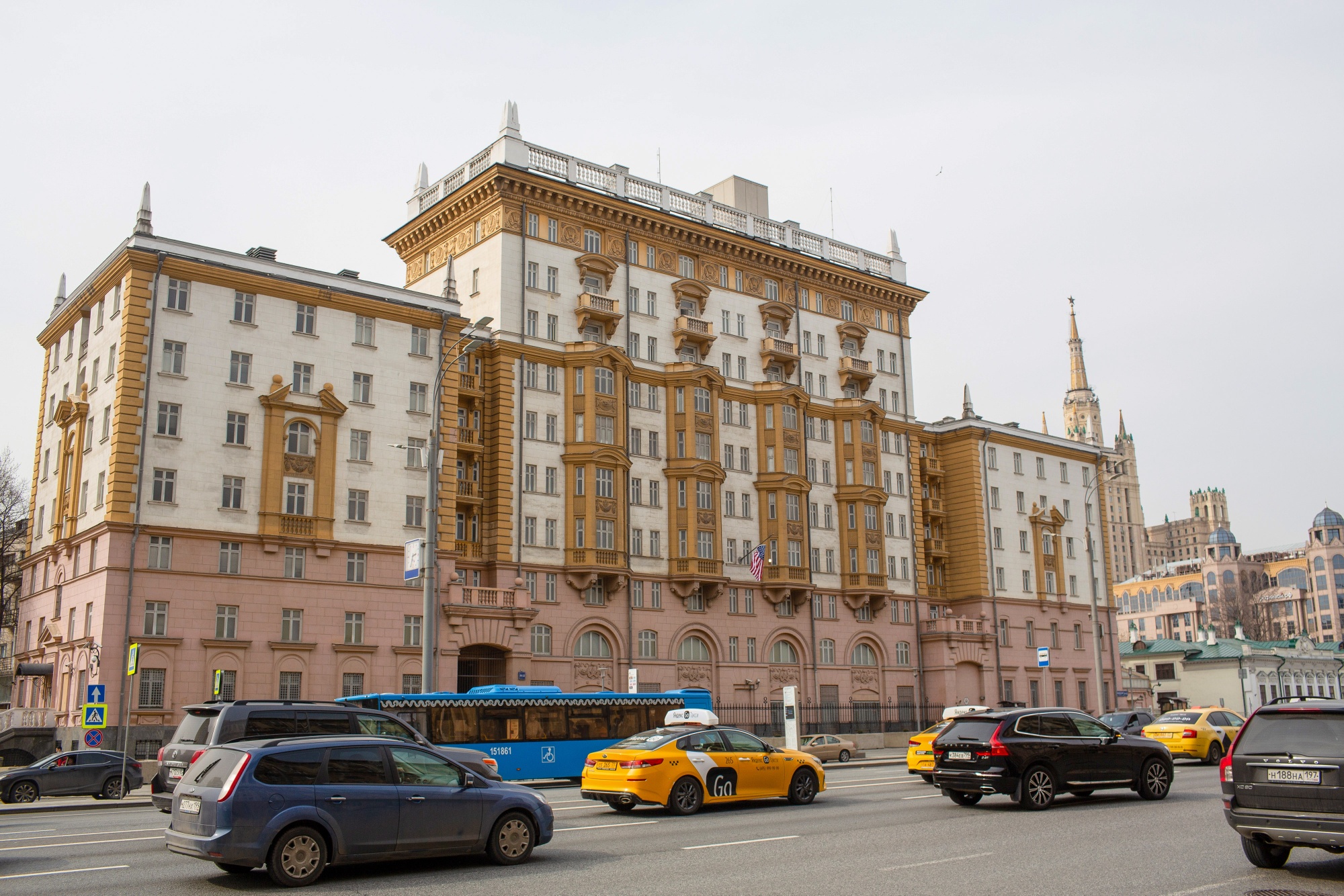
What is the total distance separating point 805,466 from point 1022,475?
22204 millimetres

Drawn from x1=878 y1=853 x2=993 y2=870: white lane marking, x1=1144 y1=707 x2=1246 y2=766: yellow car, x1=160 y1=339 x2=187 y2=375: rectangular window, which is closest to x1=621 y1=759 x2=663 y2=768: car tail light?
x1=878 y1=853 x2=993 y2=870: white lane marking

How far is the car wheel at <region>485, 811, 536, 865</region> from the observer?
585 inches

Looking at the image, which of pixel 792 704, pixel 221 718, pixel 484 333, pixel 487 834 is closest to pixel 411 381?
pixel 484 333

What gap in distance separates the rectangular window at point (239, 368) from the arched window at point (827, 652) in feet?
112

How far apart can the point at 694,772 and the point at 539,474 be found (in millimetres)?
35019

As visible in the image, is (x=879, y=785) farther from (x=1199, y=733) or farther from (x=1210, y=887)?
(x=1210, y=887)

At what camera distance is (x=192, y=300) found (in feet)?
152

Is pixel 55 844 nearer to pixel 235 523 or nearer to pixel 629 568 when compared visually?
pixel 235 523

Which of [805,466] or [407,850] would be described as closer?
[407,850]

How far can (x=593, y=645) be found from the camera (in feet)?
183

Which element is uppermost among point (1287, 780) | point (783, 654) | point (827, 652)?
point (827, 652)

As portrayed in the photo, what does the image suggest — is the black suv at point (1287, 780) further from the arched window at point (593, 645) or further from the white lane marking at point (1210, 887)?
the arched window at point (593, 645)

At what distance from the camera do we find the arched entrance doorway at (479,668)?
168 ft

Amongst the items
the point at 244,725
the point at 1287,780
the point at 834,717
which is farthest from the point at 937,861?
the point at 834,717
